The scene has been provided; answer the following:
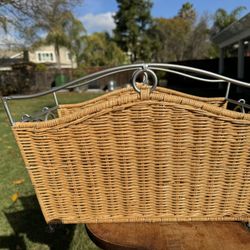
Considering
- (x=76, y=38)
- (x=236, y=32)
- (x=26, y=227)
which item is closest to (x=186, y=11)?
(x=76, y=38)

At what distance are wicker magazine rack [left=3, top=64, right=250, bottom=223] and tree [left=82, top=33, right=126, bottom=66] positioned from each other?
3316 cm

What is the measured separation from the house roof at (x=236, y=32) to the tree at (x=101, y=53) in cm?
1589

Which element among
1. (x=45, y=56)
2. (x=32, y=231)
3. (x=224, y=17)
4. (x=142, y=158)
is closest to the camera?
(x=142, y=158)

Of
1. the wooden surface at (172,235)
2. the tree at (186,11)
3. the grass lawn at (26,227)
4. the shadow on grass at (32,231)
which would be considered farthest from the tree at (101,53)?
the wooden surface at (172,235)

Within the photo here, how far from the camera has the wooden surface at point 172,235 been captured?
51.5 inches

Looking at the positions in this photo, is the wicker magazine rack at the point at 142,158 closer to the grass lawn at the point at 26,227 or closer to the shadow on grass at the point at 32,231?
the grass lawn at the point at 26,227

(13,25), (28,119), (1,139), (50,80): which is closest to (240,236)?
(28,119)

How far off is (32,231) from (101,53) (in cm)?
3370

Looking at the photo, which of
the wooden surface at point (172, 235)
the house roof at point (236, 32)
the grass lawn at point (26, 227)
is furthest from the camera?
the house roof at point (236, 32)

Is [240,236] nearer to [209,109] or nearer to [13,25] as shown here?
[209,109]

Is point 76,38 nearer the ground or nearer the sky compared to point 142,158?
nearer the ground

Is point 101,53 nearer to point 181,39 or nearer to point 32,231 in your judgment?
point 181,39

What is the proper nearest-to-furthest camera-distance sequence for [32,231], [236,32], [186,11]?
[32,231]
[236,32]
[186,11]

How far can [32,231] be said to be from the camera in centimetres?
282
